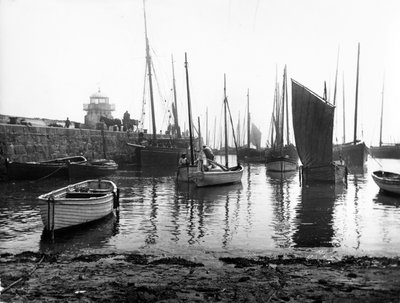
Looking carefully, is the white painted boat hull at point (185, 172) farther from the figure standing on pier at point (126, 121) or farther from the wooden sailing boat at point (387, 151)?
the wooden sailing boat at point (387, 151)

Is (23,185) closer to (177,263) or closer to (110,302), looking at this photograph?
(177,263)

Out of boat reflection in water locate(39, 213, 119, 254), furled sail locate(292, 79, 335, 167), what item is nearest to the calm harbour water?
boat reflection in water locate(39, 213, 119, 254)

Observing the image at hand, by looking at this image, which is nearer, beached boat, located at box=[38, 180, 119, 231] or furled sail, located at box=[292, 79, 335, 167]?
beached boat, located at box=[38, 180, 119, 231]

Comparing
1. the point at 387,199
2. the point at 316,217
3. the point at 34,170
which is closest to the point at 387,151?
the point at 387,199

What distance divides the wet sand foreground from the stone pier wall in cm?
2003

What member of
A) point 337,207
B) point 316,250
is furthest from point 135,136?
point 316,250

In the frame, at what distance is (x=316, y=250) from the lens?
10.7 metres

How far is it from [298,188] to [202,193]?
700 cm

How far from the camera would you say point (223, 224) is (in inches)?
566

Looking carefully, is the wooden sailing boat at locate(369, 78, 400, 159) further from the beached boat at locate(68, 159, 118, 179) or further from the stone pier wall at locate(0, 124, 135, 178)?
the beached boat at locate(68, 159, 118, 179)

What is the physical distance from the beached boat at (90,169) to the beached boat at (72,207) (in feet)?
43.7

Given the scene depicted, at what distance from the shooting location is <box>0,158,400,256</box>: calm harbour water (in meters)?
11.1

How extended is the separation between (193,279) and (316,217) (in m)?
9.10

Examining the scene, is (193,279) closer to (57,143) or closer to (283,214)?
(283,214)
